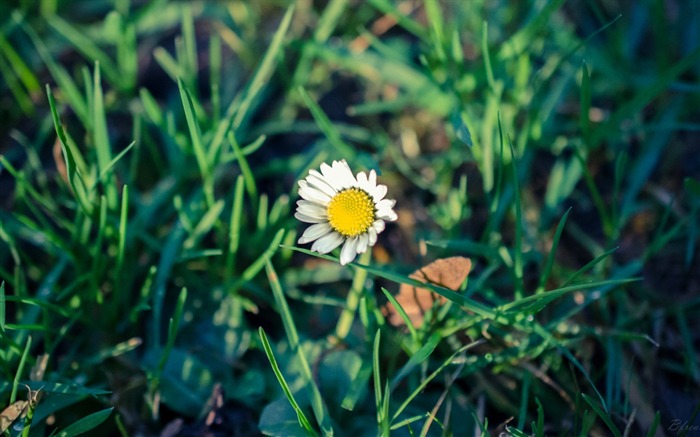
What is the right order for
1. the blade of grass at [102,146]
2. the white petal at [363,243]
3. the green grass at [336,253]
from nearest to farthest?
the white petal at [363,243] → the green grass at [336,253] → the blade of grass at [102,146]

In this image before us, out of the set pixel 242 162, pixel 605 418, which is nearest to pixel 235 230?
pixel 242 162

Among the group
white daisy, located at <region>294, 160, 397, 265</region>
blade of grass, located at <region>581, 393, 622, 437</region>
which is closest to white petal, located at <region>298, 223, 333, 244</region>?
white daisy, located at <region>294, 160, 397, 265</region>

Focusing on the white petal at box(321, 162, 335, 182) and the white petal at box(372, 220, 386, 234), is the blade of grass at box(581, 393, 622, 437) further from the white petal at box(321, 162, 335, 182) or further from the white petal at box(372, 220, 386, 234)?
the white petal at box(321, 162, 335, 182)

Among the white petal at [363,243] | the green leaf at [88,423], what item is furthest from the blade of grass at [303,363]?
the green leaf at [88,423]

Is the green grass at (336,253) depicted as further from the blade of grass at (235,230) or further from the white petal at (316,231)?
the white petal at (316,231)

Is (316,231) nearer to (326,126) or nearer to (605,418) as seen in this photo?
(326,126)
